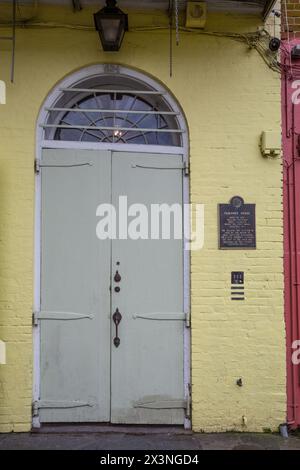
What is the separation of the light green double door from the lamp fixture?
3.75 ft

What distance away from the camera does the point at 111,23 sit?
449 centimetres

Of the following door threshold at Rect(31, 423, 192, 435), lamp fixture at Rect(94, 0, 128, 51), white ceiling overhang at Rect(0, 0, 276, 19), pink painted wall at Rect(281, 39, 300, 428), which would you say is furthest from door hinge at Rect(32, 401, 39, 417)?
white ceiling overhang at Rect(0, 0, 276, 19)

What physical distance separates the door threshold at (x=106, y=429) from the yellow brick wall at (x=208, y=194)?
0.65 feet

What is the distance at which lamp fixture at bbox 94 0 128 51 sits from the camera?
446 centimetres

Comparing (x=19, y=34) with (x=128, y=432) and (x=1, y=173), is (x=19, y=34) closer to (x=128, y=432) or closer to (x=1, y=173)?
(x=1, y=173)

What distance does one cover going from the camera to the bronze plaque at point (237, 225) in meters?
4.78

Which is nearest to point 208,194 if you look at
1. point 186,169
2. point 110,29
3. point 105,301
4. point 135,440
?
point 186,169

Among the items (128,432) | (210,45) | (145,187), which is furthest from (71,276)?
(210,45)

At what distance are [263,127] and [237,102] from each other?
39 cm

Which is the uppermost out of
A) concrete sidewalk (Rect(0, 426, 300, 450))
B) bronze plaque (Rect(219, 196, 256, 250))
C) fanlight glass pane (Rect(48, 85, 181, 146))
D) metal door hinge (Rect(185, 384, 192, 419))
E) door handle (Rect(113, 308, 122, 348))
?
fanlight glass pane (Rect(48, 85, 181, 146))

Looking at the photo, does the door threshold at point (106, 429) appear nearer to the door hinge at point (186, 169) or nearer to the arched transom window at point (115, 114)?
the door hinge at point (186, 169)

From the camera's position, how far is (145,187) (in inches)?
189

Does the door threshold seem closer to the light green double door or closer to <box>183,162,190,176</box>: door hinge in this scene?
the light green double door

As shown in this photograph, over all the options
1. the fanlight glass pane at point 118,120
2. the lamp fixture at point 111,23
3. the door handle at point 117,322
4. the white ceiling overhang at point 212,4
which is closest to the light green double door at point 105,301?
the door handle at point 117,322
